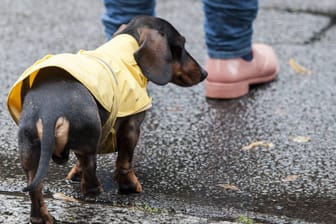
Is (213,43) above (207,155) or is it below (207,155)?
above

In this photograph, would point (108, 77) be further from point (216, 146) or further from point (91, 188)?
point (216, 146)

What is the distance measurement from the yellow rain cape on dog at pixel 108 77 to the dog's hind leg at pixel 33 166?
0.73ft

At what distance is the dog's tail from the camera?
7.95 ft

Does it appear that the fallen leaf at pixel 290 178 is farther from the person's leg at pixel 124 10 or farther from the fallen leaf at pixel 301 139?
the person's leg at pixel 124 10

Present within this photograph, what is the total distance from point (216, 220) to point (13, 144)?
3.59 feet

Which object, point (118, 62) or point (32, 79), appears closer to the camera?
point (32, 79)

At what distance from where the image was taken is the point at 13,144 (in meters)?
3.41

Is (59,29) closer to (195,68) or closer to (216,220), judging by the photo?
(195,68)

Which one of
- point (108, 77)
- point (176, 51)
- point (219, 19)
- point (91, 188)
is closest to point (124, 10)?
point (219, 19)

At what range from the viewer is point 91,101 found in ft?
8.54

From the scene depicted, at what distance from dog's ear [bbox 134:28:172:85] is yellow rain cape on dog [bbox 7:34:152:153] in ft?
0.10

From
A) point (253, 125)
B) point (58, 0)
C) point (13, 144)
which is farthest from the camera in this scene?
point (58, 0)

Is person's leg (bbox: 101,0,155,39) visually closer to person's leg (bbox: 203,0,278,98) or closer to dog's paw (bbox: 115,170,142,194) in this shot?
person's leg (bbox: 203,0,278,98)

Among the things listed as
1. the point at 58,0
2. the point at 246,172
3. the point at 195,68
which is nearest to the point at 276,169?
the point at 246,172
